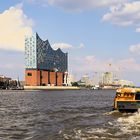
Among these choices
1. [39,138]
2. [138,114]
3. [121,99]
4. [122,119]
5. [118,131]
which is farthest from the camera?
[121,99]

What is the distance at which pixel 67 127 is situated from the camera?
44.9m

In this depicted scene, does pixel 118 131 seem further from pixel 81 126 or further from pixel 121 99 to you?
pixel 121 99

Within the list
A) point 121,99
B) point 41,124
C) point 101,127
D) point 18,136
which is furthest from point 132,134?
point 121,99

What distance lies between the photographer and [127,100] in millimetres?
61000

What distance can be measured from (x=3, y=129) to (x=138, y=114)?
71.0 feet

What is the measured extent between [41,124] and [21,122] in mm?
3710

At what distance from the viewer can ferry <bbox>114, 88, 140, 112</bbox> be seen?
199ft

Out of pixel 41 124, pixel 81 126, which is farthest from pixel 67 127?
pixel 41 124

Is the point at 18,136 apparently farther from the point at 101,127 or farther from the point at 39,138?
the point at 101,127

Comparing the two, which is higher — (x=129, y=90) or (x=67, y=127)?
(x=129, y=90)

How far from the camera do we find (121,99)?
6184cm

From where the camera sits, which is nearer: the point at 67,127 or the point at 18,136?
the point at 18,136

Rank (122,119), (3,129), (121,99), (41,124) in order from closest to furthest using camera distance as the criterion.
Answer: (3,129) → (41,124) → (122,119) → (121,99)

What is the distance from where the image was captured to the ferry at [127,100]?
60.6 m
